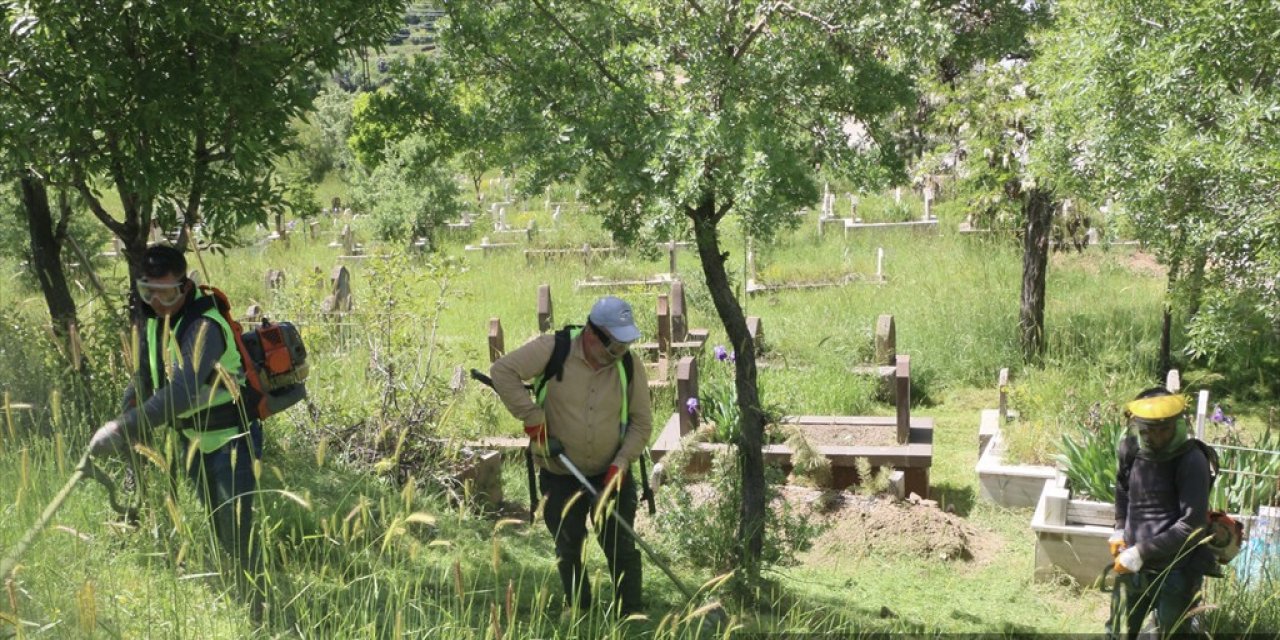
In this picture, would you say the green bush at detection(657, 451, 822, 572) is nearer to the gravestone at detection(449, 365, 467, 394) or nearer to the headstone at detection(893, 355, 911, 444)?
the headstone at detection(893, 355, 911, 444)

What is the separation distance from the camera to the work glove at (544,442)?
525 cm

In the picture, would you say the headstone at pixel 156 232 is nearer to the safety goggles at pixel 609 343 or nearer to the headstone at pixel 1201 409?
the safety goggles at pixel 609 343

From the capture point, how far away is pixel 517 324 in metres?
15.5

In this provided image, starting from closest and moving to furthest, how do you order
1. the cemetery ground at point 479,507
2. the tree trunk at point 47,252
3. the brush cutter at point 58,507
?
the brush cutter at point 58,507 → the cemetery ground at point 479,507 → the tree trunk at point 47,252

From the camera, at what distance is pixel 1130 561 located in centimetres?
505

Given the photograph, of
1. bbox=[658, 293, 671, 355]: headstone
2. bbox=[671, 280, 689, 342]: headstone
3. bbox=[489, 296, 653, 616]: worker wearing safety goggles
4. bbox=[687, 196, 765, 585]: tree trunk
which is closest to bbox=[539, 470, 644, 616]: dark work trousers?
bbox=[489, 296, 653, 616]: worker wearing safety goggles

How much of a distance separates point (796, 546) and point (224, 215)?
3451 mm

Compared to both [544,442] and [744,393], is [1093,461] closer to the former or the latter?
[744,393]

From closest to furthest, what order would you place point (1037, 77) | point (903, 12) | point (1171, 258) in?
point (903, 12), point (1171, 258), point (1037, 77)

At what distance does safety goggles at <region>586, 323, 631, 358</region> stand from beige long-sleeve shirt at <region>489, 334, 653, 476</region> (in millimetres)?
135

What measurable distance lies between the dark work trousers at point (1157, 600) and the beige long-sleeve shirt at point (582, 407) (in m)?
2.27

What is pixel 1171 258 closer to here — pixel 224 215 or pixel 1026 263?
pixel 1026 263

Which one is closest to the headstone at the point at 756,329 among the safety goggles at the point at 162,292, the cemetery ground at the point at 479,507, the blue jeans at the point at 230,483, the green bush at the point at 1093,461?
the cemetery ground at the point at 479,507

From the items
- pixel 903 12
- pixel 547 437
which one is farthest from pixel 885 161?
pixel 547 437
